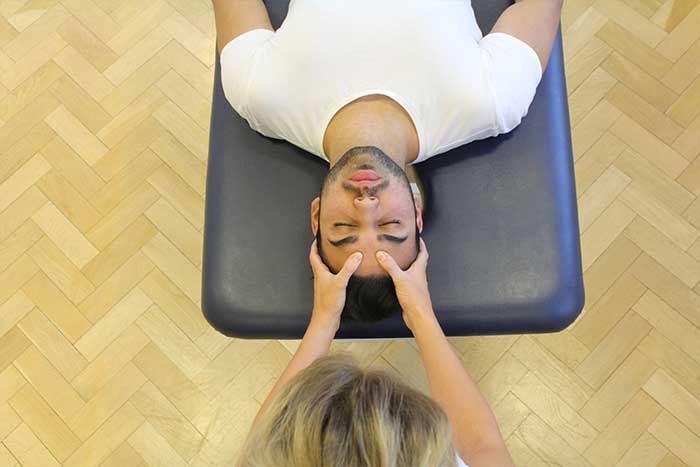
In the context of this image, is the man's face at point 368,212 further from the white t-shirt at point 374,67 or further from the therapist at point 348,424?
the therapist at point 348,424

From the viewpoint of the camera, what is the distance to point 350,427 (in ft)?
2.64

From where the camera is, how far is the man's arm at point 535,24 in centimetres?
136

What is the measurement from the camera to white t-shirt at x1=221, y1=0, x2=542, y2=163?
1.33 meters

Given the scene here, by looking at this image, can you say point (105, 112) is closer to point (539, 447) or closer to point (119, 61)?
point (119, 61)

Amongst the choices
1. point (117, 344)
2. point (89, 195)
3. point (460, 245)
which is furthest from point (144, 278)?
point (460, 245)

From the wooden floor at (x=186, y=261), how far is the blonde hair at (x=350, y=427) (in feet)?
3.35

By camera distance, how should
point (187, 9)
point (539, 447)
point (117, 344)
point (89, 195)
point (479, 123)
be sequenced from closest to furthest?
point (479, 123), point (539, 447), point (117, 344), point (89, 195), point (187, 9)

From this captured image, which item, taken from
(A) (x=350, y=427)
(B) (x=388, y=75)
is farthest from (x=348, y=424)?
(B) (x=388, y=75)

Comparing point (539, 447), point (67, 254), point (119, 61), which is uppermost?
point (119, 61)

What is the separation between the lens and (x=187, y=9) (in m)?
2.23

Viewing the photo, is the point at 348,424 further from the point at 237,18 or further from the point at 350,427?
the point at 237,18

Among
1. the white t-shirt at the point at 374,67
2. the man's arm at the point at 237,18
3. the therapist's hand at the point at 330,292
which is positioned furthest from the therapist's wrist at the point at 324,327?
the man's arm at the point at 237,18

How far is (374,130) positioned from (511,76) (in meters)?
0.30

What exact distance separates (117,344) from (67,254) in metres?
0.34
